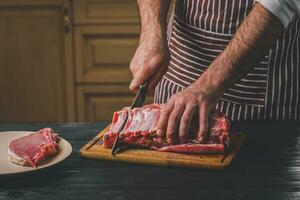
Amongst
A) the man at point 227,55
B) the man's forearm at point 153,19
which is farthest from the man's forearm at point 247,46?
the man's forearm at point 153,19

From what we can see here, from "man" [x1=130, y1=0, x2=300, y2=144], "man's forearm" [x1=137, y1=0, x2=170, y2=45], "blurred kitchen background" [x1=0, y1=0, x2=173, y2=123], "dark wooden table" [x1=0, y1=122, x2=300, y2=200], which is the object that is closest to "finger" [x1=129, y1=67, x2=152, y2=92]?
"man" [x1=130, y1=0, x2=300, y2=144]

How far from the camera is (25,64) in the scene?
108 inches

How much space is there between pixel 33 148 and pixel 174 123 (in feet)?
0.90

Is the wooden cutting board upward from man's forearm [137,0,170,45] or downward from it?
downward

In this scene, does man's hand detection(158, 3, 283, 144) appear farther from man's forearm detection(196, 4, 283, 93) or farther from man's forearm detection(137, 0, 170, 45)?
man's forearm detection(137, 0, 170, 45)

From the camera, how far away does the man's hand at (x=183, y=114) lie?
4.00 feet

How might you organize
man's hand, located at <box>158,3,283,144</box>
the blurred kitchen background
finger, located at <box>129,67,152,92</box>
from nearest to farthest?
1. man's hand, located at <box>158,3,283,144</box>
2. finger, located at <box>129,67,152,92</box>
3. the blurred kitchen background

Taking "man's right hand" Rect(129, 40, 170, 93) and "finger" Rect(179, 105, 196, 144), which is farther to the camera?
"man's right hand" Rect(129, 40, 170, 93)

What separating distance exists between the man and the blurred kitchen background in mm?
968

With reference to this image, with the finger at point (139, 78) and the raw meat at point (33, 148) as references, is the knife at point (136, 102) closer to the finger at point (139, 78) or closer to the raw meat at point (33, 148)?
the finger at point (139, 78)

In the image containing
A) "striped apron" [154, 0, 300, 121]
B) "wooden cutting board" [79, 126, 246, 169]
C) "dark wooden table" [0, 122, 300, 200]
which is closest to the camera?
"dark wooden table" [0, 122, 300, 200]

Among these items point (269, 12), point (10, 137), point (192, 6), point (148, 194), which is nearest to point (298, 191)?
point (148, 194)

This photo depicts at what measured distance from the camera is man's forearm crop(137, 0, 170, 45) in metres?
1.54

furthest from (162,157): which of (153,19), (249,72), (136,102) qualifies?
(153,19)
